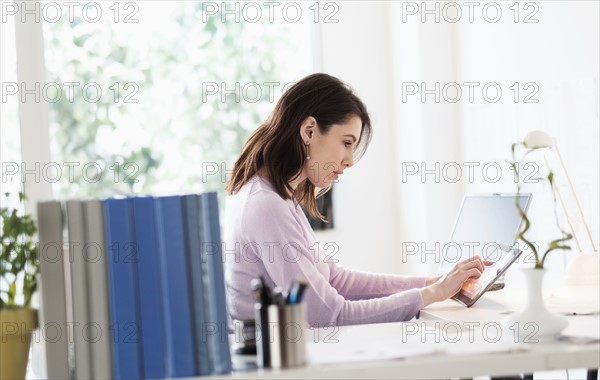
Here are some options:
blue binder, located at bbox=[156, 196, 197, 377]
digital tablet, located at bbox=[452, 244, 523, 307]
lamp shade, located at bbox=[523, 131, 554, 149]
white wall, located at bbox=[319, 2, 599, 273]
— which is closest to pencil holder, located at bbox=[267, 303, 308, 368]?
blue binder, located at bbox=[156, 196, 197, 377]

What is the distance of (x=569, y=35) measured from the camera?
2861 millimetres

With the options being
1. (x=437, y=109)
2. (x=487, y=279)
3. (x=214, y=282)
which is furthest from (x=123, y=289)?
(x=437, y=109)

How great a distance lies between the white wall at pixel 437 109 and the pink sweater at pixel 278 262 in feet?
3.93

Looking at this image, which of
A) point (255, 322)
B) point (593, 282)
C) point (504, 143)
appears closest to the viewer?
point (255, 322)

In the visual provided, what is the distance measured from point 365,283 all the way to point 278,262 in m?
0.60

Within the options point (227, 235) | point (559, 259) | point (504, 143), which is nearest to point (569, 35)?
point (504, 143)

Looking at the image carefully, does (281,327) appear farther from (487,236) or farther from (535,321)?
(487,236)

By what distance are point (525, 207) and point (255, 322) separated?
827 mm

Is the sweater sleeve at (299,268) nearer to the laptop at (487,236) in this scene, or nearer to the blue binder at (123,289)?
the laptop at (487,236)

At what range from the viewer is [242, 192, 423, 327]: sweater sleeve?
70.7 inches

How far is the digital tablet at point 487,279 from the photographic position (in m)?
1.93

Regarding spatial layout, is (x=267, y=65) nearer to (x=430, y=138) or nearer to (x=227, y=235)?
(x=430, y=138)

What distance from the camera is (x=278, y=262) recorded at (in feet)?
5.87

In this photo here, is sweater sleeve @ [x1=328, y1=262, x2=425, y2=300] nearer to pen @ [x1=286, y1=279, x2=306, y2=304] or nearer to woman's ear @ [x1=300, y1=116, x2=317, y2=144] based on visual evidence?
woman's ear @ [x1=300, y1=116, x2=317, y2=144]
